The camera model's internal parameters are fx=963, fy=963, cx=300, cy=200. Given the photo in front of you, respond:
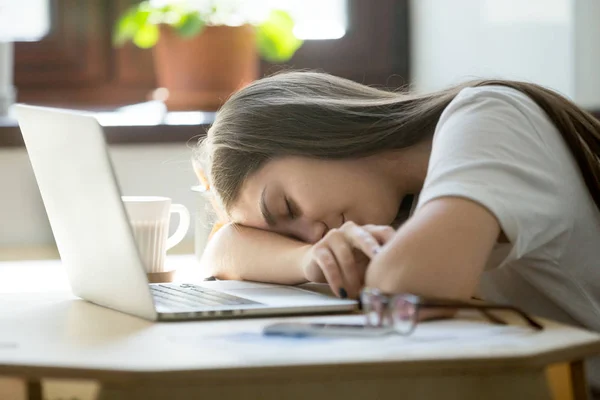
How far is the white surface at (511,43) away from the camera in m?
1.85

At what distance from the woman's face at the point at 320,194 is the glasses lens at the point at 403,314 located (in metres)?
0.40

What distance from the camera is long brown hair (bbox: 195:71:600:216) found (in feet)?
3.85

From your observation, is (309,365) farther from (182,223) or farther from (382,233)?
(182,223)

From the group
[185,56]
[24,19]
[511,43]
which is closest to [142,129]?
[185,56]

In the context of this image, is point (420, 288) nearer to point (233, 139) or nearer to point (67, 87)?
point (233, 139)

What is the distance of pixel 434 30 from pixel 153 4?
71cm

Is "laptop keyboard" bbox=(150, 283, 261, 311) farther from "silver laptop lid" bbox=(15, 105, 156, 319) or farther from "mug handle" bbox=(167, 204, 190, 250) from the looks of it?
"mug handle" bbox=(167, 204, 190, 250)

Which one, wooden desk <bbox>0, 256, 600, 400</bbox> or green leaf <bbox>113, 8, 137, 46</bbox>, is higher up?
green leaf <bbox>113, 8, 137, 46</bbox>

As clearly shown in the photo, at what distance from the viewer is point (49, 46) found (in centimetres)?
248

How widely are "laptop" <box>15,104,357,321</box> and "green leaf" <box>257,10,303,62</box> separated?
1.36 metres

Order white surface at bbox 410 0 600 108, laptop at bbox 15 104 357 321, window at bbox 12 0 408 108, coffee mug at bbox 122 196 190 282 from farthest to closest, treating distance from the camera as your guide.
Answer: window at bbox 12 0 408 108, white surface at bbox 410 0 600 108, coffee mug at bbox 122 196 190 282, laptop at bbox 15 104 357 321

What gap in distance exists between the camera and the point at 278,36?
2393 mm

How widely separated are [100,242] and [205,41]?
1.52 metres

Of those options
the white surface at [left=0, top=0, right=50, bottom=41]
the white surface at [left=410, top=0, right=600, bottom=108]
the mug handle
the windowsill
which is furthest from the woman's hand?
the white surface at [left=0, top=0, right=50, bottom=41]
